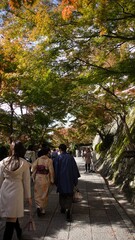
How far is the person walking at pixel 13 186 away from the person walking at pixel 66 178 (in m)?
2.33

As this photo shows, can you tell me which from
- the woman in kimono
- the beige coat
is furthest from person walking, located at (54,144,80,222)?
the beige coat

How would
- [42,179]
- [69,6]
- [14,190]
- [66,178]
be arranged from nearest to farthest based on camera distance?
[14,190] → [69,6] → [66,178] → [42,179]

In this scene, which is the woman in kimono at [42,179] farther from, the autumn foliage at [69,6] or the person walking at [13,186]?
the autumn foliage at [69,6]

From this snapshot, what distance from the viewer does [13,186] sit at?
13.8 feet

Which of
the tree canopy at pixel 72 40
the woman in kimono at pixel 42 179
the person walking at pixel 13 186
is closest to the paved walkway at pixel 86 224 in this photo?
the woman in kimono at pixel 42 179

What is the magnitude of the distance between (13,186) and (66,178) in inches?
99.7

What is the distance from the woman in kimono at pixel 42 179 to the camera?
22.2ft

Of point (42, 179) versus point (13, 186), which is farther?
point (42, 179)

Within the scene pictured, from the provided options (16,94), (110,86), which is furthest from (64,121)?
(110,86)

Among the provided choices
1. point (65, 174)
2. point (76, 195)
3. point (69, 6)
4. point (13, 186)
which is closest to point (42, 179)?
point (65, 174)

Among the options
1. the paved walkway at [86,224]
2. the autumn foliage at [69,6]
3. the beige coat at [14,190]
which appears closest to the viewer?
the beige coat at [14,190]

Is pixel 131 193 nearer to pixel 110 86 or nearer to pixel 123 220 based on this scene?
pixel 123 220

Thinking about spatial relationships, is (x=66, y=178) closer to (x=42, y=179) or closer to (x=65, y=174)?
(x=65, y=174)

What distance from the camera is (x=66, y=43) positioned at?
705cm
